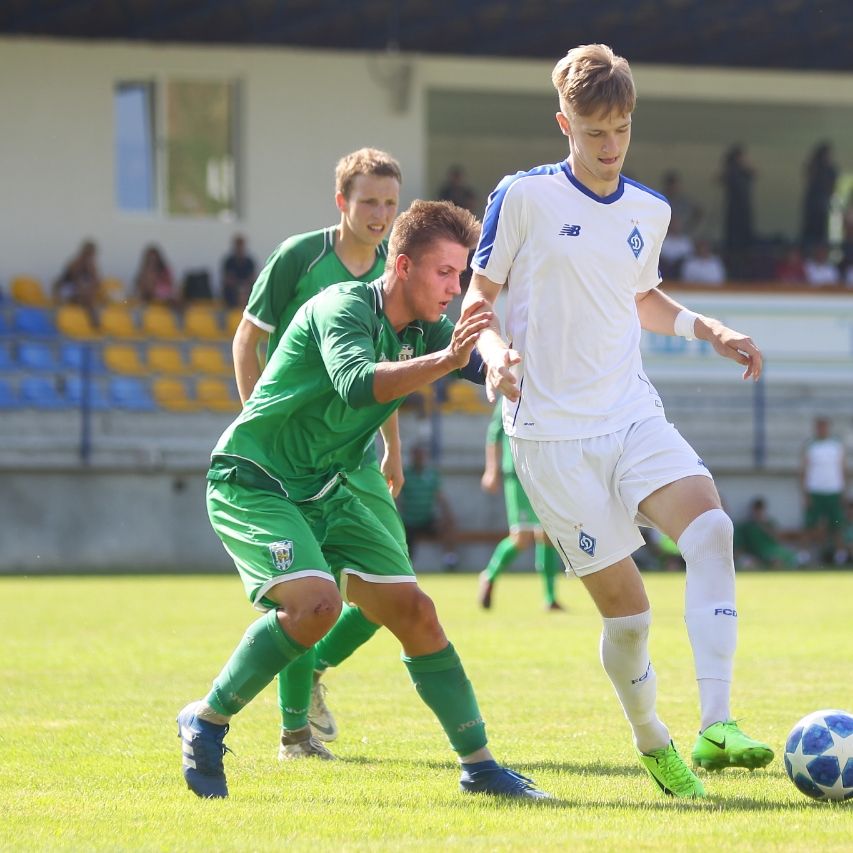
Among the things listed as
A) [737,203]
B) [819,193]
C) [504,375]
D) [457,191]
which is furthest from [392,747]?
[819,193]

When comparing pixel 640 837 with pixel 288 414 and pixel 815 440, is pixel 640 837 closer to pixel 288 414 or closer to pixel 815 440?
pixel 288 414

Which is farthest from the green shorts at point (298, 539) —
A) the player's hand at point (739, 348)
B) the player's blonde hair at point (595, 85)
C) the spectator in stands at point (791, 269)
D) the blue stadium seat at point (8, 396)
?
the spectator in stands at point (791, 269)

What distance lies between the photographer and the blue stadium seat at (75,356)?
20797mm

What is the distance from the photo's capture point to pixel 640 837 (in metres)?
4.34

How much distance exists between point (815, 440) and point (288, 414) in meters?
17.1

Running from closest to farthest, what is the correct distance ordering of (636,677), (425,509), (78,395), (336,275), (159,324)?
(636,677) < (336,275) < (425,509) < (78,395) < (159,324)

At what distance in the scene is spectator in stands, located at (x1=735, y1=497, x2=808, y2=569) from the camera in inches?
842

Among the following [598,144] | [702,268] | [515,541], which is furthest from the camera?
[702,268]

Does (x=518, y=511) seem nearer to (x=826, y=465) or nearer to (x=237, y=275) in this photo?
(x=826, y=465)

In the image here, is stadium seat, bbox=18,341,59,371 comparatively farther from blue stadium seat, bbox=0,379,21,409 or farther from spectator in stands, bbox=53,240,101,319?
spectator in stands, bbox=53,240,101,319

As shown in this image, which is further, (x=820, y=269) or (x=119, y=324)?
(x=820, y=269)

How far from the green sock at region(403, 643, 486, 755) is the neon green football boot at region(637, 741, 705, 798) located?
1.81ft

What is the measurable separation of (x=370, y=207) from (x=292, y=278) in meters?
0.43

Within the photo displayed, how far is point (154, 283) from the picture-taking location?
74.2 feet
